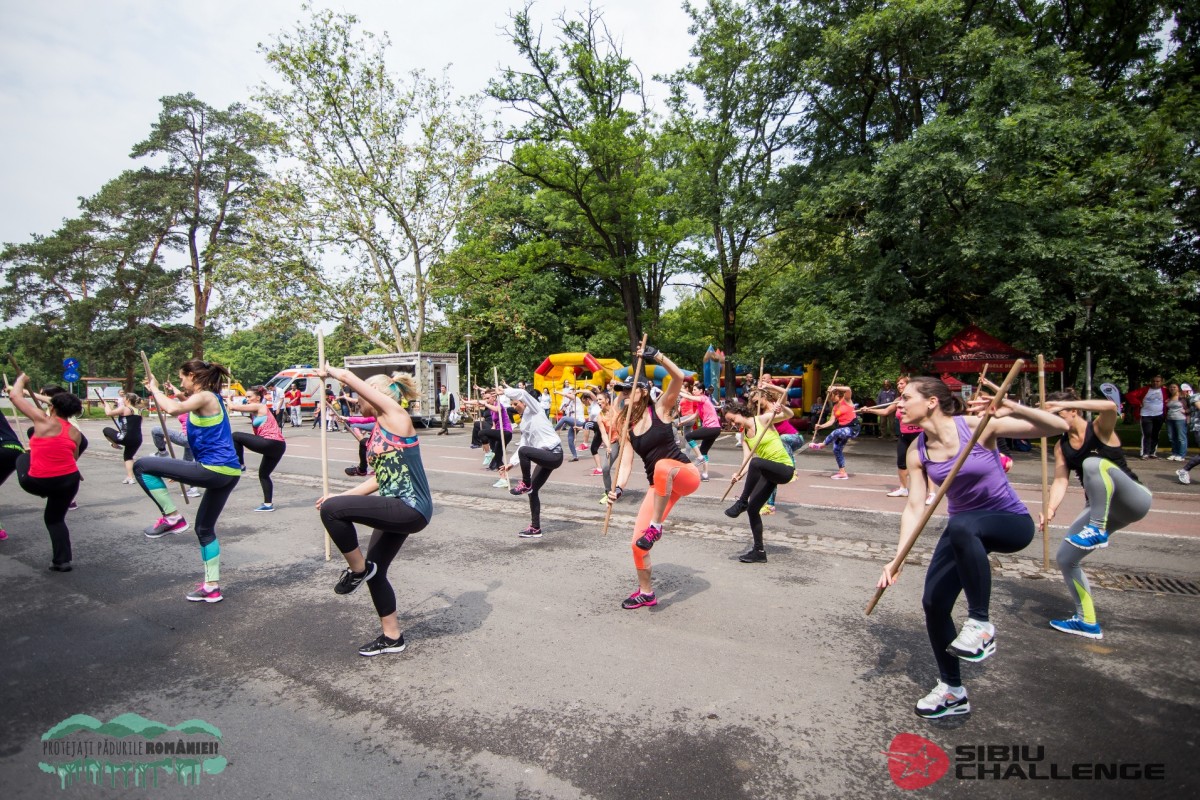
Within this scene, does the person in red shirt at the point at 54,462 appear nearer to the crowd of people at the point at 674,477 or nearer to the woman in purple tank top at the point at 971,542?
the crowd of people at the point at 674,477

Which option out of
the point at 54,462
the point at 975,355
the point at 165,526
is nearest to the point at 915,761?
the point at 165,526

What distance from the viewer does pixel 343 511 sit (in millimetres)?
4055

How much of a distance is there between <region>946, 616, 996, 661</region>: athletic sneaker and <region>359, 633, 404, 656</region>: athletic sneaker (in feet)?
11.6

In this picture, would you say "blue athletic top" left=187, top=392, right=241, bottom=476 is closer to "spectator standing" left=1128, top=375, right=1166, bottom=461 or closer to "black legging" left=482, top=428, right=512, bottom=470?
"black legging" left=482, top=428, right=512, bottom=470

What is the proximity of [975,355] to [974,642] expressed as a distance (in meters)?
16.8

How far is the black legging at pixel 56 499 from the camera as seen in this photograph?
20.7 ft

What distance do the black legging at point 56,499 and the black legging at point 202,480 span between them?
165cm

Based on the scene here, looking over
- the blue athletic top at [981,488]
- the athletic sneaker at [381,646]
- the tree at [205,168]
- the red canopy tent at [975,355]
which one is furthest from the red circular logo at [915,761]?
the tree at [205,168]

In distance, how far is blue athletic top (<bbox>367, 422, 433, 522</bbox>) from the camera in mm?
4246

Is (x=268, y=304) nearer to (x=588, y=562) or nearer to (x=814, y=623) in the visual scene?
(x=588, y=562)

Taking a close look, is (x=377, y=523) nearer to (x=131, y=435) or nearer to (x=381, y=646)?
(x=381, y=646)

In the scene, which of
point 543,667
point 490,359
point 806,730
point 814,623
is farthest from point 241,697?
Result: point 490,359
